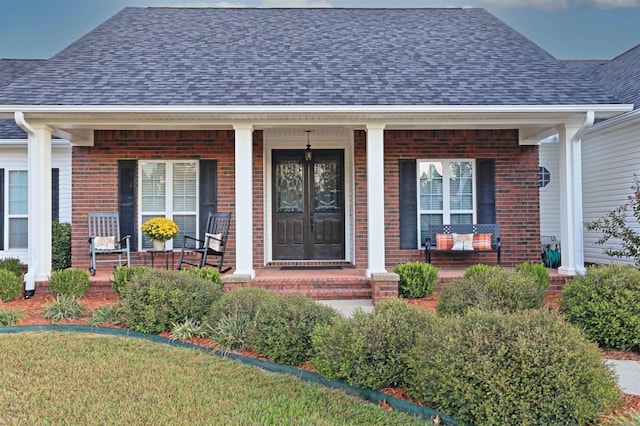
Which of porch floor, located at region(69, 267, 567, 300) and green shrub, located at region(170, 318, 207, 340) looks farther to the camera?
porch floor, located at region(69, 267, 567, 300)

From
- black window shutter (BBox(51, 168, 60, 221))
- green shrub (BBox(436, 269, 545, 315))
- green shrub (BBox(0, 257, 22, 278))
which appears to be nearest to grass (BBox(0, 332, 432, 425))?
green shrub (BBox(436, 269, 545, 315))

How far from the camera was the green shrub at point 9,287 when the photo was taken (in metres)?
6.56

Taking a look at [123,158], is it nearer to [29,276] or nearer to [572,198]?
[29,276]

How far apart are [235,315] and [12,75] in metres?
10.3

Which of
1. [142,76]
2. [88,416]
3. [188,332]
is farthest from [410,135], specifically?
[88,416]

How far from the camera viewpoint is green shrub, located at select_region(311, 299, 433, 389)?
343 cm

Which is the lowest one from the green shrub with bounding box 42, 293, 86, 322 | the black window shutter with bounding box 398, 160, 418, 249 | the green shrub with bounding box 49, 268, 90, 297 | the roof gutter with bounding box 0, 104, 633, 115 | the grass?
the grass

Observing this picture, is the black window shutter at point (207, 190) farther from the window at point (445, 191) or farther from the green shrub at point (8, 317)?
the window at point (445, 191)

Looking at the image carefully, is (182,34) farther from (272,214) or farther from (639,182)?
(639,182)

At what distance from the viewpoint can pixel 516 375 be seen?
2789 millimetres

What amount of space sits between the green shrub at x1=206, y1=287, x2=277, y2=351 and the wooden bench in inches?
162

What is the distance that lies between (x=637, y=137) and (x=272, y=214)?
7.06m

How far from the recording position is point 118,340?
4602mm

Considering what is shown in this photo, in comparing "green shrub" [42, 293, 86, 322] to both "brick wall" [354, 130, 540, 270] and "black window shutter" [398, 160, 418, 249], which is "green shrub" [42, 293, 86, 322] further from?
"black window shutter" [398, 160, 418, 249]
